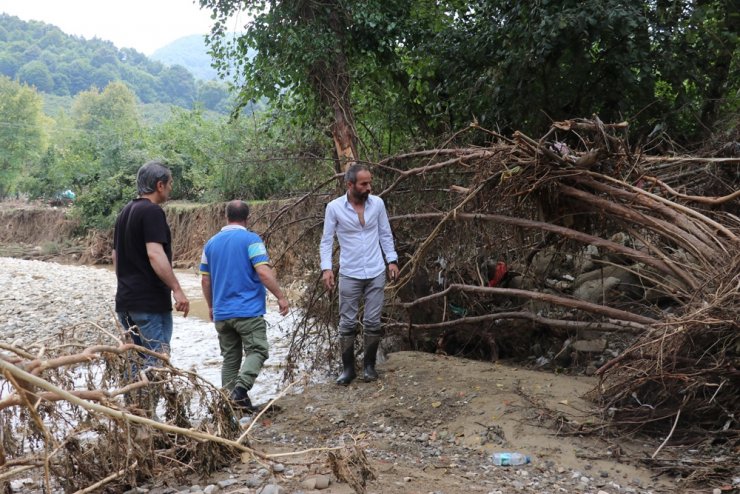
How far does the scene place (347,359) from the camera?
19.1ft

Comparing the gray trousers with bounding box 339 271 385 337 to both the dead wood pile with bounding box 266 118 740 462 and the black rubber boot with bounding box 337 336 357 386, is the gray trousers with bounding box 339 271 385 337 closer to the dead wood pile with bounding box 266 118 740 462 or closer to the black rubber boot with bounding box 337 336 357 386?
the black rubber boot with bounding box 337 336 357 386

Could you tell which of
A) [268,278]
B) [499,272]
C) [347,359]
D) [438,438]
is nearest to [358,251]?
[268,278]

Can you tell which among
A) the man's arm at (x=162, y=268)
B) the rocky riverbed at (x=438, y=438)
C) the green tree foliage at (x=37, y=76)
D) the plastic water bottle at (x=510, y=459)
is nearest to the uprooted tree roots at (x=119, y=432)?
the rocky riverbed at (x=438, y=438)

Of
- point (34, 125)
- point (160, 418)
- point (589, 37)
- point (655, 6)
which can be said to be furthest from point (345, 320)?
point (34, 125)

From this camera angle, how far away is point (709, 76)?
7.97m

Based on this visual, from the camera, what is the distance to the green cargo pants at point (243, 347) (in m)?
5.07

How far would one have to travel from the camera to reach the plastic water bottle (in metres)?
4.04

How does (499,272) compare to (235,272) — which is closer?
(235,272)

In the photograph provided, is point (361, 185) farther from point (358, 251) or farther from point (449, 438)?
point (449, 438)

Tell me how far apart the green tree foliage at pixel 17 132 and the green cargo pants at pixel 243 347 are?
4665cm

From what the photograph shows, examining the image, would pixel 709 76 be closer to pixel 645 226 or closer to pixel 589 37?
pixel 589 37

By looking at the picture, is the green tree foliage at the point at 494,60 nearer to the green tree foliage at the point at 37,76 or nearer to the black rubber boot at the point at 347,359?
the black rubber boot at the point at 347,359

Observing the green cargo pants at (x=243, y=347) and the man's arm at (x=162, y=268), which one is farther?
the green cargo pants at (x=243, y=347)

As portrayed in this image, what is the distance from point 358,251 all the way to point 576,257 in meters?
2.18
